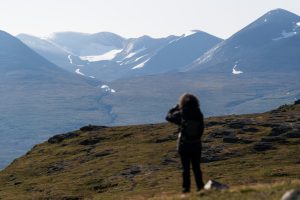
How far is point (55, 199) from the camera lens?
7362cm

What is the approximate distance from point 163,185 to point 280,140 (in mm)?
34260

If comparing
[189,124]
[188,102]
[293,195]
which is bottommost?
[293,195]

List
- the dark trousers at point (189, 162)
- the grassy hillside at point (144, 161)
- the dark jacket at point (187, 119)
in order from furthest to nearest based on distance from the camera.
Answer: the grassy hillside at point (144, 161)
the dark trousers at point (189, 162)
the dark jacket at point (187, 119)

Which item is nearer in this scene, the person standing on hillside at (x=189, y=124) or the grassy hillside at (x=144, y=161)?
the person standing on hillside at (x=189, y=124)

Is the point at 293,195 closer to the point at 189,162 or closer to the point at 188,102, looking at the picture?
the point at 189,162

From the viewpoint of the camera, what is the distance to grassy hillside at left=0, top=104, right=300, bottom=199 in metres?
72.4

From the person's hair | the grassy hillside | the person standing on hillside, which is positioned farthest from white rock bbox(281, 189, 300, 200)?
the grassy hillside

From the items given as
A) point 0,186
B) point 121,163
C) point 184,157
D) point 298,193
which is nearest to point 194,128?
point 184,157

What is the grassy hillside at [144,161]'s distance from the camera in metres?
72.4

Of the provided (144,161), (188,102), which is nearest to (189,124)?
(188,102)

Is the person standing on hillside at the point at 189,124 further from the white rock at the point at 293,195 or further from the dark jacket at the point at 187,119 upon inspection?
the white rock at the point at 293,195

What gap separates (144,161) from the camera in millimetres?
95188

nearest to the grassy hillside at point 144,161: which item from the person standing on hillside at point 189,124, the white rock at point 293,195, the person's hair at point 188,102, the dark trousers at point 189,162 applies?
the dark trousers at point 189,162

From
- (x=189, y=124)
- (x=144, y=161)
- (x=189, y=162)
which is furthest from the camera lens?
(x=144, y=161)
